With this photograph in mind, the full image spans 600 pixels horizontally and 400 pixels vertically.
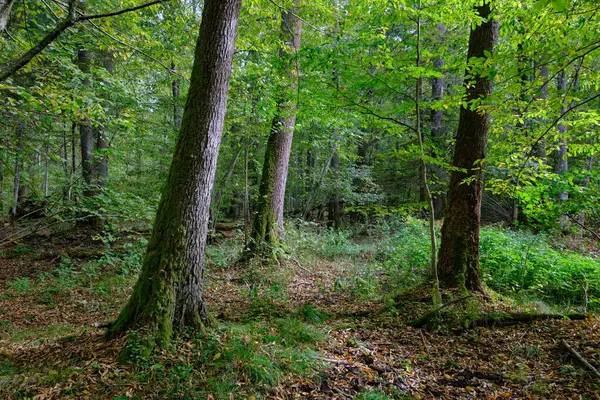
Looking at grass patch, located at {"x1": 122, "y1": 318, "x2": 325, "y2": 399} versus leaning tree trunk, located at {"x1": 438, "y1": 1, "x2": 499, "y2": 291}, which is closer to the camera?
grass patch, located at {"x1": 122, "y1": 318, "x2": 325, "y2": 399}

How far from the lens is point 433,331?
4.61m

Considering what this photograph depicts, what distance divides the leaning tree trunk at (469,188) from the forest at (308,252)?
0.03 meters

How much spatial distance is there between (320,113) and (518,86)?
135 inches

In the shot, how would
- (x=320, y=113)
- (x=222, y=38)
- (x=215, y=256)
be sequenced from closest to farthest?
1. (x=222, y=38)
2. (x=320, y=113)
3. (x=215, y=256)

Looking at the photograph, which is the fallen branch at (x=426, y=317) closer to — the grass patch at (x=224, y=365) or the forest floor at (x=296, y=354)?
the forest floor at (x=296, y=354)

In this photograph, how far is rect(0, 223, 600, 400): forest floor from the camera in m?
2.92

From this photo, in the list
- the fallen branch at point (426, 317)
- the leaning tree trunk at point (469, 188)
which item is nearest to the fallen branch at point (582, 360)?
the fallen branch at point (426, 317)

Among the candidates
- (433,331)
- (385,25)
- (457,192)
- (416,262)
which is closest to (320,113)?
(385,25)

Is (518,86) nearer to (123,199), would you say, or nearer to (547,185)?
(547,185)

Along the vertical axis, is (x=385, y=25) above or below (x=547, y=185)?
above

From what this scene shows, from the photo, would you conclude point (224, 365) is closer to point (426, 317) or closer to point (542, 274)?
point (426, 317)

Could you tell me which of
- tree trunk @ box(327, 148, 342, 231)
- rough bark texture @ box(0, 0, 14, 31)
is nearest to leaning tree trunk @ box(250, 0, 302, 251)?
rough bark texture @ box(0, 0, 14, 31)

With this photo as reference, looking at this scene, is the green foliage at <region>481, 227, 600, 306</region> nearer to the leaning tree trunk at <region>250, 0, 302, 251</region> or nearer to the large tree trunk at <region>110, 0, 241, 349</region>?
the leaning tree trunk at <region>250, 0, 302, 251</region>

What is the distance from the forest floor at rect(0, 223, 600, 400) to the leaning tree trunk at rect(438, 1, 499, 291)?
840mm
